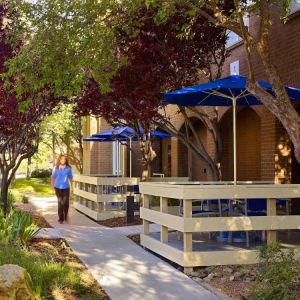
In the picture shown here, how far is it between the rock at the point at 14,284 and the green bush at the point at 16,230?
2925 millimetres

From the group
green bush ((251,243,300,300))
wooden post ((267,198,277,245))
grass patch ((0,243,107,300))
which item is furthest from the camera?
wooden post ((267,198,277,245))

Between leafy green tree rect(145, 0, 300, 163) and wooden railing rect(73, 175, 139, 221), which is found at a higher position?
leafy green tree rect(145, 0, 300, 163)

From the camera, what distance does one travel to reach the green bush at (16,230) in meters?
8.41

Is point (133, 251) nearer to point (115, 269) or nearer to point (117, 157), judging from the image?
point (115, 269)

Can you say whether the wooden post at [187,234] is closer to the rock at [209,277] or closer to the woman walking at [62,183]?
the rock at [209,277]

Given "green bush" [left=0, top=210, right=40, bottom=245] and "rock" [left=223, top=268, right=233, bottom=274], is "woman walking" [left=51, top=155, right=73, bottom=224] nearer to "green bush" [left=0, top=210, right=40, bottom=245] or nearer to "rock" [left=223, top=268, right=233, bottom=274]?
"green bush" [left=0, top=210, right=40, bottom=245]

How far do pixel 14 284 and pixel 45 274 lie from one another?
1.18 m

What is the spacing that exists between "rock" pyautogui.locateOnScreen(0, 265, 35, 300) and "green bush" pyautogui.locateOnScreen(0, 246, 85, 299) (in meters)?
0.33

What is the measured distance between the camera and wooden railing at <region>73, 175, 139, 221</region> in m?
13.8

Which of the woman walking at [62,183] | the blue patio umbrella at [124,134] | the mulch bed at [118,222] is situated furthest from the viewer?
the blue patio umbrella at [124,134]

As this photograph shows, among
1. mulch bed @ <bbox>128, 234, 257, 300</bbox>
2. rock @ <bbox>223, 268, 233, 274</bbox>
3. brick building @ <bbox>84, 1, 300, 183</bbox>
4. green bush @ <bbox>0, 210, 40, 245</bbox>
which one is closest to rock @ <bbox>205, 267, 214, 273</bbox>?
mulch bed @ <bbox>128, 234, 257, 300</bbox>

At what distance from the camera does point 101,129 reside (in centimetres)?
2448

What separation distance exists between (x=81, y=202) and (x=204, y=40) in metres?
7.85

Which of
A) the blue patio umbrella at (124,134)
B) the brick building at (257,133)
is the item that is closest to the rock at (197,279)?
the brick building at (257,133)
